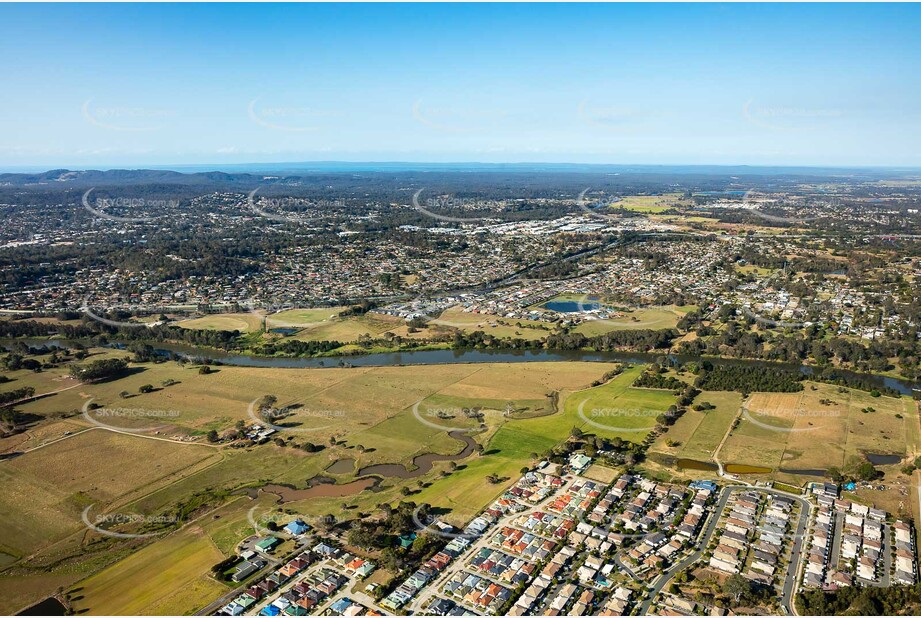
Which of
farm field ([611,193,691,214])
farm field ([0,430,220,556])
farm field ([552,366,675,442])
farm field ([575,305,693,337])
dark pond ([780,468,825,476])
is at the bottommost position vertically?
farm field ([0,430,220,556])

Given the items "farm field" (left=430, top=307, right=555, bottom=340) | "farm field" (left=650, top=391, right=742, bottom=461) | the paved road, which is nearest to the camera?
the paved road

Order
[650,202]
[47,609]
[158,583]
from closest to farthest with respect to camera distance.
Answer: [47,609] < [158,583] < [650,202]

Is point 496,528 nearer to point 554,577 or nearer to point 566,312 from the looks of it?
point 554,577

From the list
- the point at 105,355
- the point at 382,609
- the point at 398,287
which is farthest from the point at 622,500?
the point at 398,287

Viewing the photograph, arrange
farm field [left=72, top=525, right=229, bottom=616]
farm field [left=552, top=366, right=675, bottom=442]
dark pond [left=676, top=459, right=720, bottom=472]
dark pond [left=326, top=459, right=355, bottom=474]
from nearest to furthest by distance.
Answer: farm field [left=72, top=525, right=229, bottom=616] → dark pond [left=676, top=459, right=720, bottom=472] → dark pond [left=326, top=459, right=355, bottom=474] → farm field [left=552, top=366, right=675, bottom=442]

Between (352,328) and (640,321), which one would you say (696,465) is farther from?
(352,328)

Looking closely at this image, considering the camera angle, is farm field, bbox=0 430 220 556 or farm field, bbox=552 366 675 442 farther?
farm field, bbox=552 366 675 442

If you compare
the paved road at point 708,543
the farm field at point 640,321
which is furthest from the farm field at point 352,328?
the paved road at point 708,543

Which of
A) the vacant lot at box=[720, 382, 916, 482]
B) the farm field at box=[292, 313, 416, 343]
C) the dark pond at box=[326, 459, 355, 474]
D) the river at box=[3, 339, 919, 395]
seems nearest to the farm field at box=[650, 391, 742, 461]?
the vacant lot at box=[720, 382, 916, 482]

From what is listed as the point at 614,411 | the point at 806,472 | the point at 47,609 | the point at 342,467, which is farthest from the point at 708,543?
the point at 47,609

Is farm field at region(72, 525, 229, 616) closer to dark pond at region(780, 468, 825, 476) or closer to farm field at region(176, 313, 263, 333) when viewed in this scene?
dark pond at region(780, 468, 825, 476)

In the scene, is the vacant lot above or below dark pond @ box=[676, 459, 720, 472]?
above
